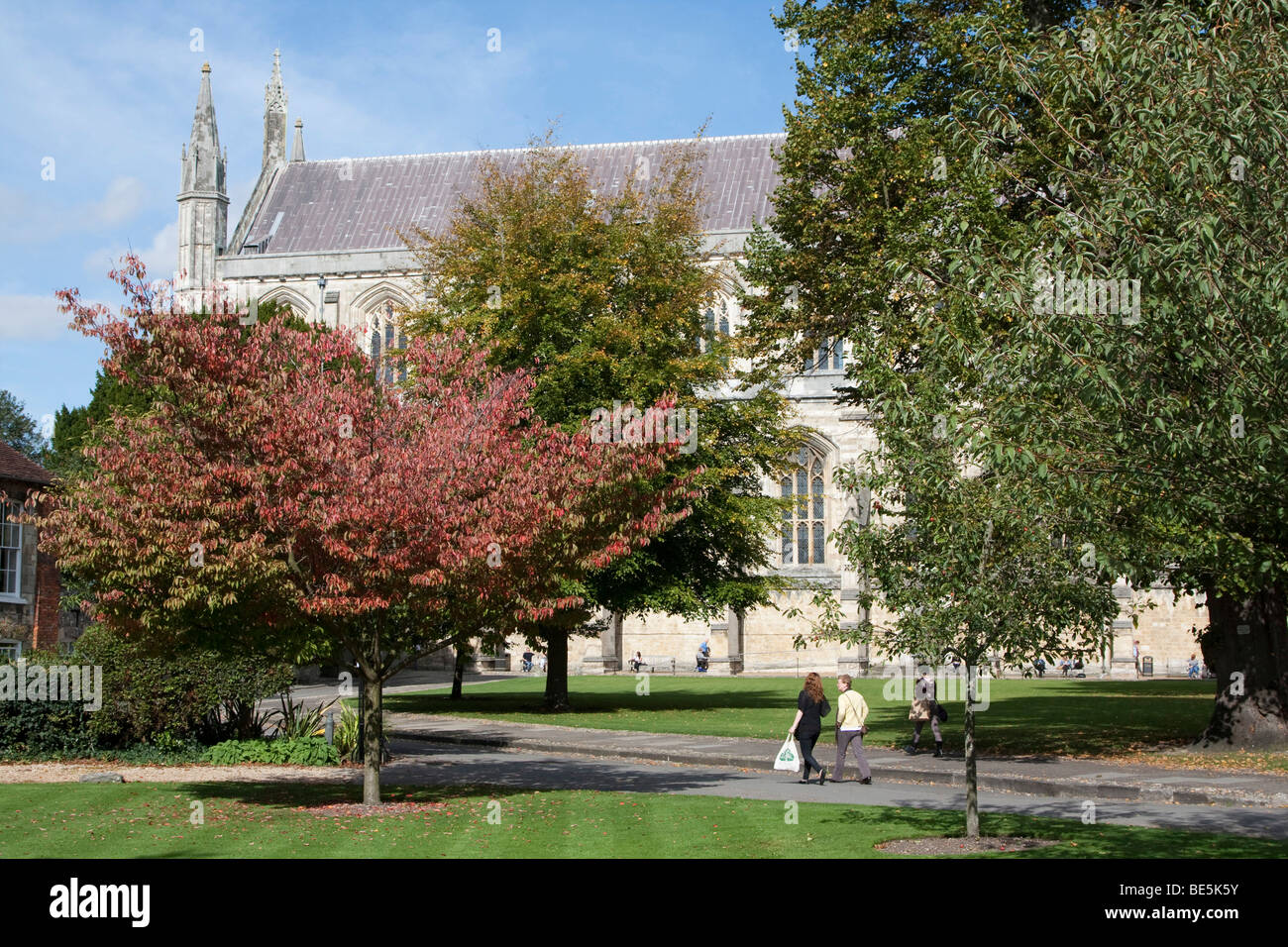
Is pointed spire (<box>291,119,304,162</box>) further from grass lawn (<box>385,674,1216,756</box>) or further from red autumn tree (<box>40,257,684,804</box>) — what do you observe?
red autumn tree (<box>40,257,684,804</box>)

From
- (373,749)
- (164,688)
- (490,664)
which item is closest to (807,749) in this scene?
(373,749)

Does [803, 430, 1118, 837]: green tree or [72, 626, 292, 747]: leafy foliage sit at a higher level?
[803, 430, 1118, 837]: green tree

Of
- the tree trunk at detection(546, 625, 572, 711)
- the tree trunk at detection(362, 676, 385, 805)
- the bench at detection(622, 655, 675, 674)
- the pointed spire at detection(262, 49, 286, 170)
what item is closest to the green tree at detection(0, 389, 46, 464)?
the pointed spire at detection(262, 49, 286, 170)

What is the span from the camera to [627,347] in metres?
29.9

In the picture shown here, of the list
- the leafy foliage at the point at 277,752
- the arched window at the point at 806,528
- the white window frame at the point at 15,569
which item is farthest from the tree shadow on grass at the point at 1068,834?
the arched window at the point at 806,528

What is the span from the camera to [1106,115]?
1499 cm

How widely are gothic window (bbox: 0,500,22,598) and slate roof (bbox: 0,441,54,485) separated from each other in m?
0.73

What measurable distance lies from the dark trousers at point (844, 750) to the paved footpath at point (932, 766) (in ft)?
2.95

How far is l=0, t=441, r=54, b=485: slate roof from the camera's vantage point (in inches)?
1136

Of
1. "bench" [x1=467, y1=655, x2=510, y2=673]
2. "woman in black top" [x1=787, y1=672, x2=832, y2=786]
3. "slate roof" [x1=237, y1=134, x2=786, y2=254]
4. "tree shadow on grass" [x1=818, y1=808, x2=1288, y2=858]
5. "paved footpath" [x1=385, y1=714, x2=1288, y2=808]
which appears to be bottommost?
"bench" [x1=467, y1=655, x2=510, y2=673]

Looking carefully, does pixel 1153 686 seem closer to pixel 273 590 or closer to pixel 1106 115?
pixel 1106 115

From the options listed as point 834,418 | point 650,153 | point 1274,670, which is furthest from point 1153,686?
point 650,153

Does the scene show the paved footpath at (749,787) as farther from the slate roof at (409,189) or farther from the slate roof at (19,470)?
the slate roof at (409,189)

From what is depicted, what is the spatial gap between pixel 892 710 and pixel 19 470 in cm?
2074
